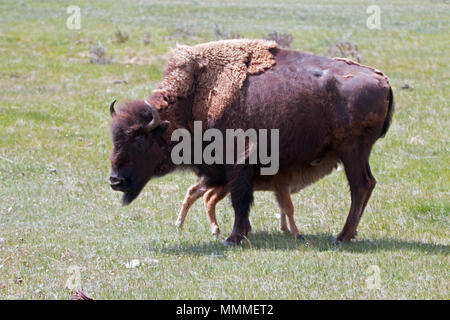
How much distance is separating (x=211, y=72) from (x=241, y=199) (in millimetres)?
1681

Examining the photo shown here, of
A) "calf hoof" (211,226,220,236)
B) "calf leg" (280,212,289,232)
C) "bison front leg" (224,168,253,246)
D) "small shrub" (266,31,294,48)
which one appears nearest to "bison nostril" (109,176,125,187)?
"bison front leg" (224,168,253,246)

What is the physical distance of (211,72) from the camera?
9320mm

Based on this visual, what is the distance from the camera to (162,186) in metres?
12.3

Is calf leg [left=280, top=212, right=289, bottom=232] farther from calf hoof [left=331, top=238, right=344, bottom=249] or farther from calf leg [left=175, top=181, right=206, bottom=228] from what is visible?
calf leg [left=175, top=181, right=206, bottom=228]

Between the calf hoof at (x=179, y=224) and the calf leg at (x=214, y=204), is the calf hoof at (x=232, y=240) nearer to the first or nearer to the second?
the calf leg at (x=214, y=204)

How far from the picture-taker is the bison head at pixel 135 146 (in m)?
8.74

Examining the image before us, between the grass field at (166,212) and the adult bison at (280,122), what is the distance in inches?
27.2

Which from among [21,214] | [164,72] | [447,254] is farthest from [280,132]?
[21,214]

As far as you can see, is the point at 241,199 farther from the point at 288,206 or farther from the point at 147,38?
the point at 147,38

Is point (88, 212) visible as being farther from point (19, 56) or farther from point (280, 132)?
point (19, 56)

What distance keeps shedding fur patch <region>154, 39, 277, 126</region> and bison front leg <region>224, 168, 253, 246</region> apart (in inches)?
30.8

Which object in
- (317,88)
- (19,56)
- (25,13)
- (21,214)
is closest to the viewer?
(317,88)

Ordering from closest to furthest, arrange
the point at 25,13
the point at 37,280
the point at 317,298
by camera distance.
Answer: the point at 317,298 → the point at 37,280 → the point at 25,13

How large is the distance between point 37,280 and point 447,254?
4.52 meters
